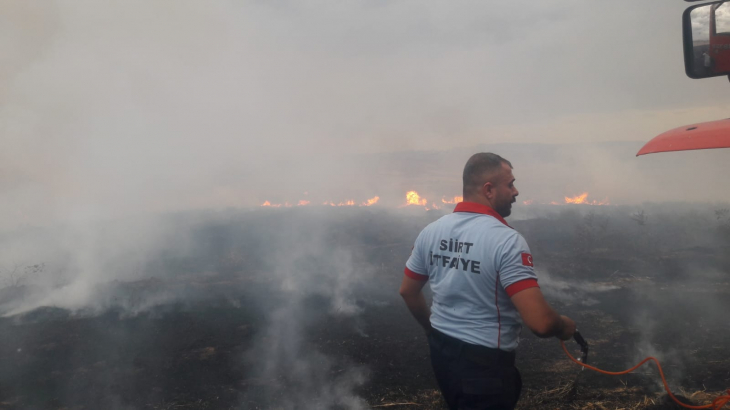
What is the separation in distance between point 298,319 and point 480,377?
6447mm

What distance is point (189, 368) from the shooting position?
20.6ft

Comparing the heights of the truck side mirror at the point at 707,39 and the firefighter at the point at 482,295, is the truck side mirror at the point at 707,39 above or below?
above

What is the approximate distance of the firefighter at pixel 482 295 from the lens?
1.99 metres

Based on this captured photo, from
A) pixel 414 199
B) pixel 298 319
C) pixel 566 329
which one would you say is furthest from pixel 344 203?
pixel 566 329

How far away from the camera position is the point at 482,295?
2.12 metres

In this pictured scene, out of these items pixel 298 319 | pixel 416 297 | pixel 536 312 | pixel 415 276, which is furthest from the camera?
pixel 298 319

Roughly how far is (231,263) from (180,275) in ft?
5.48

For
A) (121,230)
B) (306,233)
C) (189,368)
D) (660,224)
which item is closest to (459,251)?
(189,368)

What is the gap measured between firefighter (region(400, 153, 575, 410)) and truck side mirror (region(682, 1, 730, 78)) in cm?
139

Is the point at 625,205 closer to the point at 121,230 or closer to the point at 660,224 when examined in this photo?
the point at 660,224

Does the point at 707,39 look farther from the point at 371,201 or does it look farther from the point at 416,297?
the point at 371,201

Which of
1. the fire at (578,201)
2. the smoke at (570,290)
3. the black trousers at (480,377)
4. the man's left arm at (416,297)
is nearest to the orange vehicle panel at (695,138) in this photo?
the black trousers at (480,377)

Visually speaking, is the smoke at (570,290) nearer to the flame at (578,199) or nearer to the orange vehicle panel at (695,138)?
the orange vehicle panel at (695,138)

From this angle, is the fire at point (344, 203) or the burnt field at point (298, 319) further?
the fire at point (344, 203)
